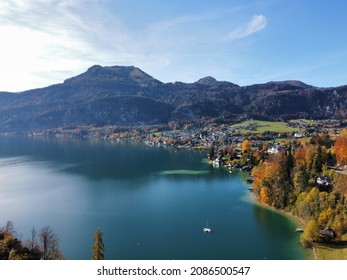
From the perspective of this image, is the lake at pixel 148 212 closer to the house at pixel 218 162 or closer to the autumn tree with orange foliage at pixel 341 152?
the house at pixel 218 162

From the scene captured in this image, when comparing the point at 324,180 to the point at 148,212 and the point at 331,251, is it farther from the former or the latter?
the point at 148,212

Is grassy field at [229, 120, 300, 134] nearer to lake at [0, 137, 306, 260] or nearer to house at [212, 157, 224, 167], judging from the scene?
house at [212, 157, 224, 167]

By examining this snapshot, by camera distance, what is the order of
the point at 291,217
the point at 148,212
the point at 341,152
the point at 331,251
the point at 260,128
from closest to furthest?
the point at 331,251 → the point at 291,217 → the point at 148,212 → the point at 341,152 → the point at 260,128

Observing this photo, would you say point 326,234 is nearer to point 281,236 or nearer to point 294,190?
point 281,236

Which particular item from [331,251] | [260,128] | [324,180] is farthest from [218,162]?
[260,128]

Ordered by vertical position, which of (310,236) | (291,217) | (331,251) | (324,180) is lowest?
(331,251)

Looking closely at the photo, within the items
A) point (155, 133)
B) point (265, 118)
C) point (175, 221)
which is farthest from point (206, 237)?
point (265, 118)

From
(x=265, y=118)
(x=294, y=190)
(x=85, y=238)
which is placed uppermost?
(x=265, y=118)
